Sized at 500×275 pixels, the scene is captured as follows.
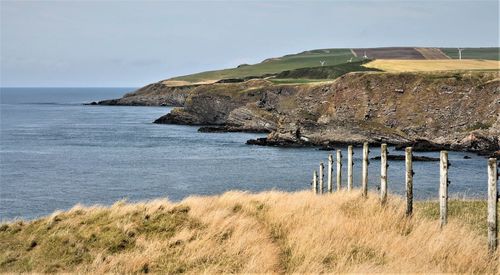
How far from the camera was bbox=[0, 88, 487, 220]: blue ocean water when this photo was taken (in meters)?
51.3

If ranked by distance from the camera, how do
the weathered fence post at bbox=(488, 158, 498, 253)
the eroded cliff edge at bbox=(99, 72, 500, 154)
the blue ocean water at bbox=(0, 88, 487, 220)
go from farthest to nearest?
1. the eroded cliff edge at bbox=(99, 72, 500, 154)
2. the blue ocean water at bbox=(0, 88, 487, 220)
3. the weathered fence post at bbox=(488, 158, 498, 253)

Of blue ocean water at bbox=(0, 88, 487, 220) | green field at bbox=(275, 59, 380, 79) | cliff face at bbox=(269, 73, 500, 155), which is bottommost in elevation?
blue ocean water at bbox=(0, 88, 487, 220)

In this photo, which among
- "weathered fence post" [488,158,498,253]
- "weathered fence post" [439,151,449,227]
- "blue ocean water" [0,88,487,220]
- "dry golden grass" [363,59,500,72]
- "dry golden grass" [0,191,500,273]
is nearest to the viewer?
"dry golden grass" [0,191,500,273]

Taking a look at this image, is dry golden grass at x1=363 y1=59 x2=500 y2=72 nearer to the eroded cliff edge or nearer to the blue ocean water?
the eroded cliff edge

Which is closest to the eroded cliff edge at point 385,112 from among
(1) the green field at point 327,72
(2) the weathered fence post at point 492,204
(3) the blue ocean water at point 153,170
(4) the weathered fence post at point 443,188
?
(3) the blue ocean water at point 153,170

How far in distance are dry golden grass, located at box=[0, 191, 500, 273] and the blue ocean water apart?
1979cm

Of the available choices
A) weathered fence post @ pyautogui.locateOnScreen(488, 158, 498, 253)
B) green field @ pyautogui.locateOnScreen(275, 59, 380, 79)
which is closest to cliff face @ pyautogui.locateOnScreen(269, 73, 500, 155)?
green field @ pyautogui.locateOnScreen(275, 59, 380, 79)

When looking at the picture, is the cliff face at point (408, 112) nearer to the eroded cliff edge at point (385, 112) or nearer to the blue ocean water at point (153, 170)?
the eroded cliff edge at point (385, 112)

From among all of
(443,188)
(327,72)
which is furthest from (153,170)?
(327,72)

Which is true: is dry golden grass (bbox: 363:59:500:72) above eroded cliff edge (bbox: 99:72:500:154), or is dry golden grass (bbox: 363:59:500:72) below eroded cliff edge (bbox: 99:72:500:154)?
above

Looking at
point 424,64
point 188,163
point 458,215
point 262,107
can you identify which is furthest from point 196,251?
point 424,64

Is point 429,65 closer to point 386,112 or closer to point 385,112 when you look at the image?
point 385,112

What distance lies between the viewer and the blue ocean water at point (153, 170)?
51281 mm

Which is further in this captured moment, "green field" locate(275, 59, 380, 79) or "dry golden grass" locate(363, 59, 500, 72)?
"green field" locate(275, 59, 380, 79)
